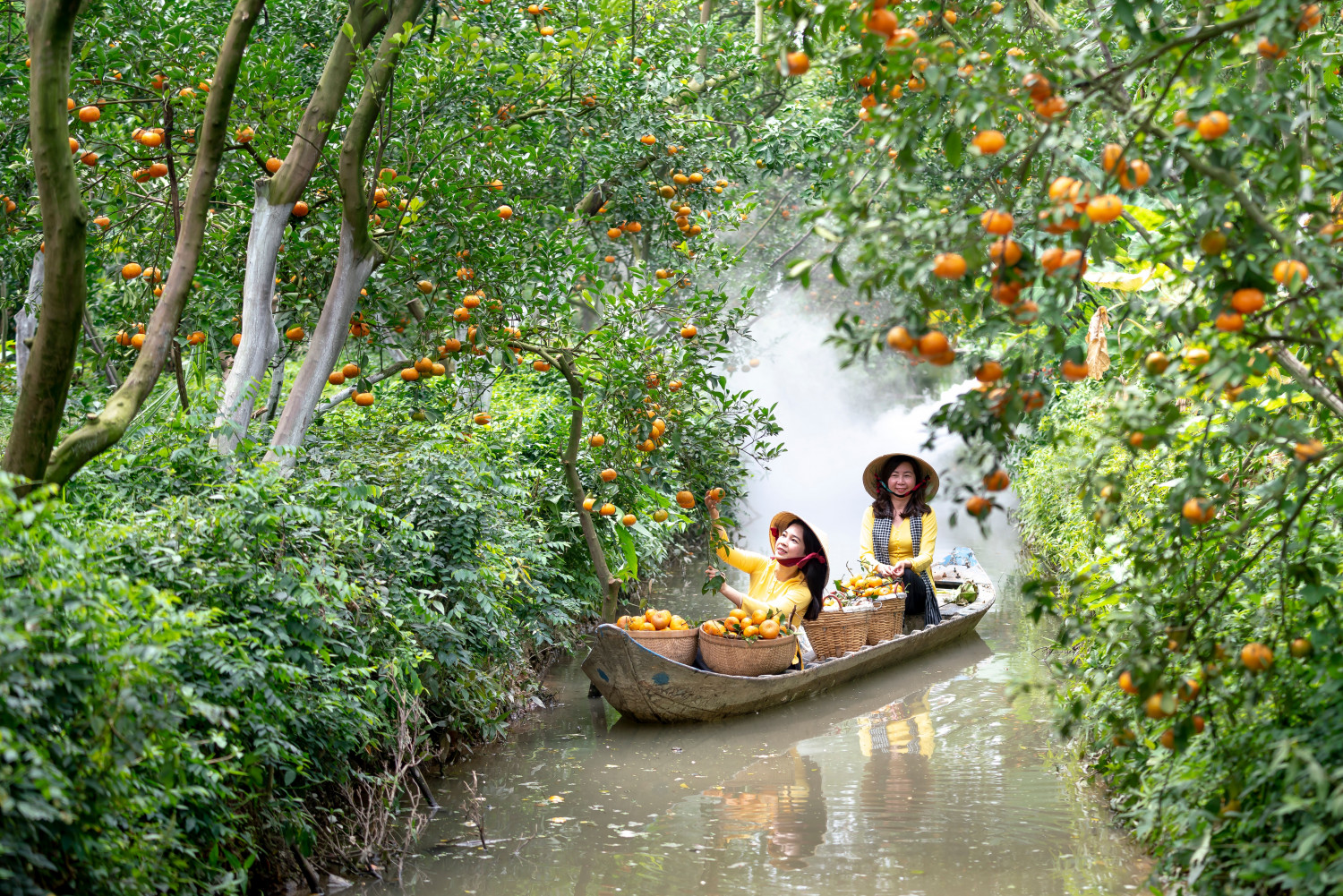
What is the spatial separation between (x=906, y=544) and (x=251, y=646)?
5885mm

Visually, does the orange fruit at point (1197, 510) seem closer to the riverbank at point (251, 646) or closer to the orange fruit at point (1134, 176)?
the orange fruit at point (1134, 176)

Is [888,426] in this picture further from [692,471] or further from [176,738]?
[176,738]

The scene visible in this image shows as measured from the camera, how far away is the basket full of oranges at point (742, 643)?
663cm

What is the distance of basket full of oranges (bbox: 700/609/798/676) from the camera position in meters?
6.63

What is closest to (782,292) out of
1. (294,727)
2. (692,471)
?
(692,471)

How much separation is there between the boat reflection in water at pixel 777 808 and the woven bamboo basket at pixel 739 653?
2.08 ft

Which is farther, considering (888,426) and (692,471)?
(888,426)

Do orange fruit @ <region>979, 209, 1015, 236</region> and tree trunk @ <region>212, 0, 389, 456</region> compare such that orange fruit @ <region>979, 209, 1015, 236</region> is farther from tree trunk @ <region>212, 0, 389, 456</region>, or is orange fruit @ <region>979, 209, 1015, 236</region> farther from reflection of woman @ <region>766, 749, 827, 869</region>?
tree trunk @ <region>212, 0, 389, 456</region>

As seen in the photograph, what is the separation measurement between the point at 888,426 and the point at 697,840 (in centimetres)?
2136

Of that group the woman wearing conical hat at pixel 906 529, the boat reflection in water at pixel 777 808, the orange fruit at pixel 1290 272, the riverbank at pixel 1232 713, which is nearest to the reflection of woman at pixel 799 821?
the boat reflection in water at pixel 777 808

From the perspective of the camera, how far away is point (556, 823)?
5168 mm

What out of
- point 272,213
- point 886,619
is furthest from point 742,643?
point 272,213

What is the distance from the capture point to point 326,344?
559cm

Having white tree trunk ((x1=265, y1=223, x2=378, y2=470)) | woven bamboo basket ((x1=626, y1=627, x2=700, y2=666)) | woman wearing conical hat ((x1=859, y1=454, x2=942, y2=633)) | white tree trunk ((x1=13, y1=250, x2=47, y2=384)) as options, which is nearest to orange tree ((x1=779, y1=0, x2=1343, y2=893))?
white tree trunk ((x1=265, y1=223, x2=378, y2=470))
